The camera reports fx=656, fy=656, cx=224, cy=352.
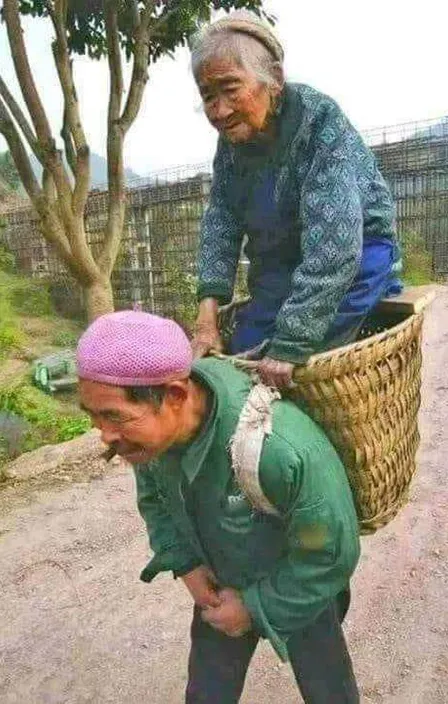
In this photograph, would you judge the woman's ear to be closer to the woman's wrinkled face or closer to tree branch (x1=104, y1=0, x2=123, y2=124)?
the woman's wrinkled face

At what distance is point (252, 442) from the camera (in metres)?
1.16

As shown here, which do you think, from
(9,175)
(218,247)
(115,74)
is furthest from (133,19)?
(9,175)

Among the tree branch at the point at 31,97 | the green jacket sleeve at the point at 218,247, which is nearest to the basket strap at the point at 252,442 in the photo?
the green jacket sleeve at the point at 218,247

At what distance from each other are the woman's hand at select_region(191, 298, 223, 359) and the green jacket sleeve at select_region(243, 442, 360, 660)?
487 mm

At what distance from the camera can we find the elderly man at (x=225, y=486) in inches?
43.8

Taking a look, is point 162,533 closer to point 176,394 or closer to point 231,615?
point 231,615

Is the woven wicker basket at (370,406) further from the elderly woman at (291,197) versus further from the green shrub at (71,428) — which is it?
the green shrub at (71,428)

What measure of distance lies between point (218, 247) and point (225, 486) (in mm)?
664

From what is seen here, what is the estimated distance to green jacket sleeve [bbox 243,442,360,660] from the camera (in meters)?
1.17

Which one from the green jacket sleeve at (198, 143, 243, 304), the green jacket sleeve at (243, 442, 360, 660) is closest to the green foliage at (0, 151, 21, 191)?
the green jacket sleeve at (198, 143, 243, 304)

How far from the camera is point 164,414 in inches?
45.9

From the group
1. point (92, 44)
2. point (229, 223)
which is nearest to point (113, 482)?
point (229, 223)

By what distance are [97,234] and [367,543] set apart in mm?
9572

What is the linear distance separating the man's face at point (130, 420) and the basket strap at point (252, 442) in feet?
0.40
